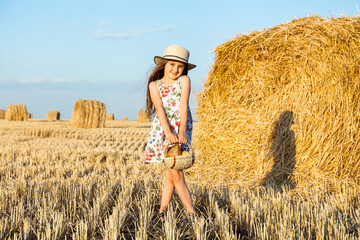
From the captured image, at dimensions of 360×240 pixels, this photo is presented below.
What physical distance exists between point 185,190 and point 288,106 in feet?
7.93

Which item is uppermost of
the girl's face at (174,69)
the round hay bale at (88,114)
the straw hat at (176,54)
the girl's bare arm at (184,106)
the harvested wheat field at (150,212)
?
the round hay bale at (88,114)

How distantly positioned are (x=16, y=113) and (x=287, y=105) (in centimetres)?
2285

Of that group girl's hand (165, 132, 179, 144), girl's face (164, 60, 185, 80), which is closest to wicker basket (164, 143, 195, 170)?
girl's hand (165, 132, 179, 144)

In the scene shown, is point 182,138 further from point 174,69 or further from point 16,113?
point 16,113

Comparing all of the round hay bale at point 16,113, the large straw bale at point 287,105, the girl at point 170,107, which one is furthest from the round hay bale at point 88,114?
the girl at point 170,107

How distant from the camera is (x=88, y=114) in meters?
16.0

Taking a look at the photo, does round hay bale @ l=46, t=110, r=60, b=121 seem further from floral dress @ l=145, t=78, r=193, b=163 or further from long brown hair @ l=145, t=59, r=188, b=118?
floral dress @ l=145, t=78, r=193, b=163

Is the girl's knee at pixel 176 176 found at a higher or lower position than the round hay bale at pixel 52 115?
lower

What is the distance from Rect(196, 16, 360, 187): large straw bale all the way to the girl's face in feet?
7.00

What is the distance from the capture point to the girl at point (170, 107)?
2.85m

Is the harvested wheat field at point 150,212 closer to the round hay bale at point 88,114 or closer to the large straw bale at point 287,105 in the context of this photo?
the large straw bale at point 287,105

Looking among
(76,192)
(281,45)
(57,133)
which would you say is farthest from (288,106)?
(57,133)

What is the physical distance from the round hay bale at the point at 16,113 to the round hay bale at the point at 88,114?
957cm

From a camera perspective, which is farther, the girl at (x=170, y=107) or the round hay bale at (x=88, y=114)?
the round hay bale at (x=88, y=114)
